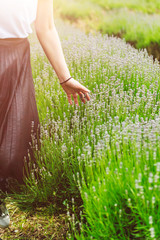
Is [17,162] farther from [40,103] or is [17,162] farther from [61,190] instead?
[40,103]

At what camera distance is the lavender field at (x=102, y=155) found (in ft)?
5.51

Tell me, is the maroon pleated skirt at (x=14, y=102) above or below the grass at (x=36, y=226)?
above

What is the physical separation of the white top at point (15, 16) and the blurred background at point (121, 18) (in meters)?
4.37

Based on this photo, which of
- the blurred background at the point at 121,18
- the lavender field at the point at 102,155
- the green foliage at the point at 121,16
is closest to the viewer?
the lavender field at the point at 102,155

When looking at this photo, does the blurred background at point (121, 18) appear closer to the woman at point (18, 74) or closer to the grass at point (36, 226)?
the woman at point (18, 74)

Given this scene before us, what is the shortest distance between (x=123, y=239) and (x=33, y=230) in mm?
995

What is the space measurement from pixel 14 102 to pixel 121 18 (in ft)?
22.5

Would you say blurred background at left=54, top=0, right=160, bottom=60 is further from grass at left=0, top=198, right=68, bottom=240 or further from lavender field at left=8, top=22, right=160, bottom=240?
grass at left=0, top=198, right=68, bottom=240

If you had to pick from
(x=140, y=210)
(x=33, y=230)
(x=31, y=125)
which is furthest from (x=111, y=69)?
(x=140, y=210)

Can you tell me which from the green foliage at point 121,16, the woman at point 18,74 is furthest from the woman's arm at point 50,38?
the green foliage at point 121,16

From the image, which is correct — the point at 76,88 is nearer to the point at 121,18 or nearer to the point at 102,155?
the point at 102,155

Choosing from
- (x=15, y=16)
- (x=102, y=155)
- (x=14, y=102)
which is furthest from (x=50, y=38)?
(x=102, y=155)

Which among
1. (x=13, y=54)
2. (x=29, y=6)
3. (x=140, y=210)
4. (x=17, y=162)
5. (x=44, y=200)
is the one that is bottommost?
(x=44, y=200)

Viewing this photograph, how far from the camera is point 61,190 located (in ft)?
8.34
